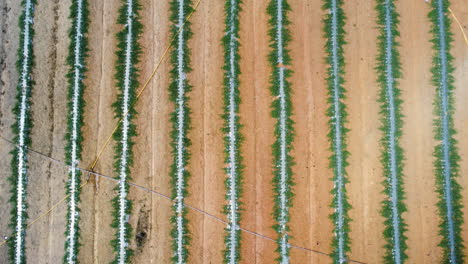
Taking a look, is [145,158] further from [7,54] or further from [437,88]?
[437,88]

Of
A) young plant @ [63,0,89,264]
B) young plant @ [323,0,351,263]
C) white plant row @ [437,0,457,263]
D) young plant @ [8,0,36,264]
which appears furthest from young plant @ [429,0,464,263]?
young plant @ [8,0,36,264]

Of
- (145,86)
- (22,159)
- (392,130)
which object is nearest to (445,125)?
(392,130)

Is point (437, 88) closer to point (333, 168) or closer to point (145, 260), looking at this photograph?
point (333, 168)

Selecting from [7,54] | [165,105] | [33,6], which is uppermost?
[33,6]

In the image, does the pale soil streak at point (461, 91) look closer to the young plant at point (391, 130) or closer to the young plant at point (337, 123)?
the young plant at point (391, 130)

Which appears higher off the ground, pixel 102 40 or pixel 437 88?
pixel 102 40

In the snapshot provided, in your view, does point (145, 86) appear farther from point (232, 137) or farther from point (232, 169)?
point (232, 169)

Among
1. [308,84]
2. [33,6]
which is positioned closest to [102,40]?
[33,6]
